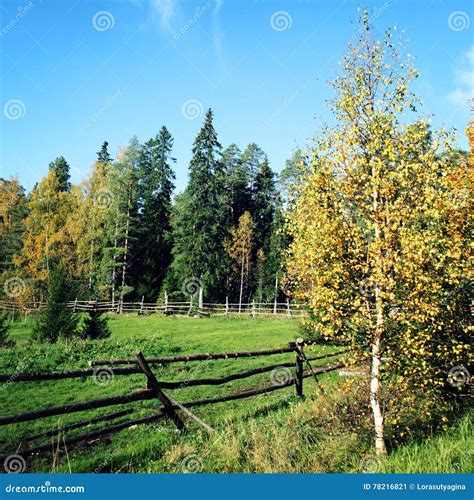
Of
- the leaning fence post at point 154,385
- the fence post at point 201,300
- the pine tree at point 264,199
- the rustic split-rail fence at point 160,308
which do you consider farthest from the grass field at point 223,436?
the pine tree at point 264,199

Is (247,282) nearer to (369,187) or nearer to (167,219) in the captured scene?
(167,219)

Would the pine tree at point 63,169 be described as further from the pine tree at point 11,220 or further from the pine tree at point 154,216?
the pine tree at point 154,216

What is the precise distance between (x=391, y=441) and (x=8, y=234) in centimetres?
4404

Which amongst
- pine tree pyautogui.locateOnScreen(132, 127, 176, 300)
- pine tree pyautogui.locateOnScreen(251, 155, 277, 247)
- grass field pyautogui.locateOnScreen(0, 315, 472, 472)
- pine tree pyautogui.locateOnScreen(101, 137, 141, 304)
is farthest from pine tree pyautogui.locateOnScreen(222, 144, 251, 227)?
grass field pyautogui.locateOnScreen(0, 315, 472, 472)

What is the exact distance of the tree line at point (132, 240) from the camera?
1417 inches

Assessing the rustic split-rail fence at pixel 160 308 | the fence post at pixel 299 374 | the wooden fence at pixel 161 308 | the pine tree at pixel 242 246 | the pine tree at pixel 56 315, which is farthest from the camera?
the pine tree at pixel 242 246

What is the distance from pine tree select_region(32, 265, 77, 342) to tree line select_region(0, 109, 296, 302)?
48.2 feet

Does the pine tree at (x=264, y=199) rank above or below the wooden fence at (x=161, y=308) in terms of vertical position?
above

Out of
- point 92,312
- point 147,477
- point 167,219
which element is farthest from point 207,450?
point 167,219

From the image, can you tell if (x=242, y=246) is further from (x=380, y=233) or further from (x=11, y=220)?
(x=380, y=233)

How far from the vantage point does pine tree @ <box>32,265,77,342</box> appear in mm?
17516

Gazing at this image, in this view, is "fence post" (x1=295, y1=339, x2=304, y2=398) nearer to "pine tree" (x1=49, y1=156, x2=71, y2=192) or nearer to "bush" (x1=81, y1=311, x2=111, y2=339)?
"bush" (x1=81, y1=311, x2=111, y2=339)

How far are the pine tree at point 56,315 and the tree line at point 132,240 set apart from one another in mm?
14705

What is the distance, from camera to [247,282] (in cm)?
4278
